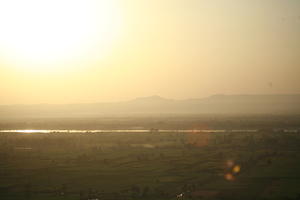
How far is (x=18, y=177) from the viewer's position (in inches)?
2069

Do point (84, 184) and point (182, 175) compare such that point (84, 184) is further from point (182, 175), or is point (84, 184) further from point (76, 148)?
point (76, 148)

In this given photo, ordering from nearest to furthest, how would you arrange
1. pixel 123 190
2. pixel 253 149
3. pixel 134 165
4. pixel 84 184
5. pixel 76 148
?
pixel 123 190
pixel 84 184
pixel 134 165
pixel 253 149
pixel 76 148

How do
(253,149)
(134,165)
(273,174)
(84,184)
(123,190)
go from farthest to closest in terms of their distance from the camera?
1. (253,149)
2. (134,165)
3. (273,174)
4. (84,184)
5. (123,190)

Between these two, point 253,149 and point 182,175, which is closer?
point 182,175

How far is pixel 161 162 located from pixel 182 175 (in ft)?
34.2

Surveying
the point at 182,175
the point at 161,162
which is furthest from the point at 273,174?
the point at 161,162

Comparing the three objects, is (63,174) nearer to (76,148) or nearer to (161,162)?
(161,162)

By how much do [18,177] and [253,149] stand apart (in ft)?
139

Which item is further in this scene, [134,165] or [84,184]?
[134,165]

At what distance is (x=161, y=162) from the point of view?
61.2 meters

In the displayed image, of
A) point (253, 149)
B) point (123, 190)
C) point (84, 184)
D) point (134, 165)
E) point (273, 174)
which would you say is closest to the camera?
point (123, 190)

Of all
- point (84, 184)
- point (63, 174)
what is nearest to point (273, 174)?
point (84, 184)

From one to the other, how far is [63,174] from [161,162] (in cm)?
1513

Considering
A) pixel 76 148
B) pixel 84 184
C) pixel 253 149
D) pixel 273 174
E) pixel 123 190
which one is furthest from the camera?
pixel 76 148
